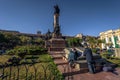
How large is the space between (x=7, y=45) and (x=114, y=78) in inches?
1676

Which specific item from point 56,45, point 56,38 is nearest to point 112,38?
point 56,38

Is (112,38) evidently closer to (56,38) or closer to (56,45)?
(56,38)

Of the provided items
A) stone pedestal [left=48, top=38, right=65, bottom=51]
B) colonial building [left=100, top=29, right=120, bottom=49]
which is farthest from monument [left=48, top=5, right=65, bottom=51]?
colonial building [left=100, top=29, right=120, bottom=49]

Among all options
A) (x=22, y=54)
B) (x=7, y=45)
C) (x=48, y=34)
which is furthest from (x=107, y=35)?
(x=22, y=54)

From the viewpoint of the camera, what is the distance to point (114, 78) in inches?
240

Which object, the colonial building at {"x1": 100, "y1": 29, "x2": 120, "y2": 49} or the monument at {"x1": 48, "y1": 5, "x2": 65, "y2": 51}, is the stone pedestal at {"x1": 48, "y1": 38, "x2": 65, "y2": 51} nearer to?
the monument at {"x1": 48, "y1": 5, "x2": 65, "y2": 51}

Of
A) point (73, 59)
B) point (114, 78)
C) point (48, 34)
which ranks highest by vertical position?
point (48, 34)

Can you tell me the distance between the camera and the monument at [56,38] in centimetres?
1519

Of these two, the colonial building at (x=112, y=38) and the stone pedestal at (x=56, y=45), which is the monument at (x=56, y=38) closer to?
the stone pedestal at (x=56, y=45)

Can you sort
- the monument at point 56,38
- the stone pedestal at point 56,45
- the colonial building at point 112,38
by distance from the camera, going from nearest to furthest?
the stone pedestal at point 56,45, the monument at point 56,38, the colonial building at point 112,38

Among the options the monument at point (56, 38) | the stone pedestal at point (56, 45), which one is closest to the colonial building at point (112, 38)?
the monument at point (56, 38)

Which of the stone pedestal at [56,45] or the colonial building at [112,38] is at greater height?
the colonial building at [112,38]

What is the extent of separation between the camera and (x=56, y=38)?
16484 millimetres

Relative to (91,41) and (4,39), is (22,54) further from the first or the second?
(91,41)
